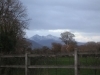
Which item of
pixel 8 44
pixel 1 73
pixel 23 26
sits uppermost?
pixel 23 26

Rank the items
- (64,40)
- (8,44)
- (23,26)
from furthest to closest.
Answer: (64,40) → (23,26) → (8,44)

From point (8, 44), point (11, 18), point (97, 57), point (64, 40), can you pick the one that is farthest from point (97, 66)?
point (64, 40)

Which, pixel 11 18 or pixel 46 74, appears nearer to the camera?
pixel 46 74

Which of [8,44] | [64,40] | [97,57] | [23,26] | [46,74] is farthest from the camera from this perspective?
[64,40]

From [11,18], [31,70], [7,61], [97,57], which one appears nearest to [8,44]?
[7,61]

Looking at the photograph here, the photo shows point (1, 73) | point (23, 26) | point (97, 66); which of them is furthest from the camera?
point (23, 26)

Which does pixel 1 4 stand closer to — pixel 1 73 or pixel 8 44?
pixel 8 44

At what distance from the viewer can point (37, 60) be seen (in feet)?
47.6

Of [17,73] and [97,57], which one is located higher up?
[97,57]

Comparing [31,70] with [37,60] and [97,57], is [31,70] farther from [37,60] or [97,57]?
[97,57]

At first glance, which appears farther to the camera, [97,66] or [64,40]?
[64,40]

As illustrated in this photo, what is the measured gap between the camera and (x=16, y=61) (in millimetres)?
14945

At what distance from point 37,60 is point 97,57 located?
3.58 meters

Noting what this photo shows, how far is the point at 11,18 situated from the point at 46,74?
29.9m
